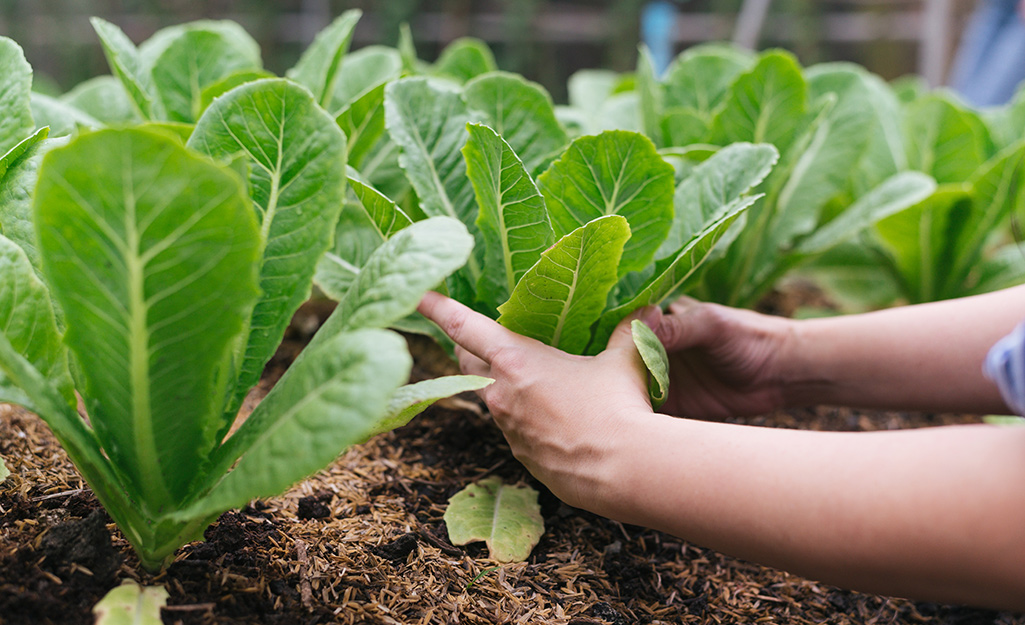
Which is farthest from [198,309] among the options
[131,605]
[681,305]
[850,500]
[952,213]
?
[952,213]

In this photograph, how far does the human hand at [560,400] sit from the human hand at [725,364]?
9.9 inches

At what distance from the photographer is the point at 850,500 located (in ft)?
2.19

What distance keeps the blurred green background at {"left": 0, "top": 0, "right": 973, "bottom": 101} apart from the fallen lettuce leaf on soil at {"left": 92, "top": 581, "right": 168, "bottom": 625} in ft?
22.3

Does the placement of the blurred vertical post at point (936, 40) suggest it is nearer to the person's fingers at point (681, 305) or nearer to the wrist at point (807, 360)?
the wrist at point (807, 360)

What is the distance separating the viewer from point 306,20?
7.11 m

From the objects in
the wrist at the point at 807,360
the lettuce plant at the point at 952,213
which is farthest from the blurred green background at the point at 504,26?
the wrist at the point at 807,360

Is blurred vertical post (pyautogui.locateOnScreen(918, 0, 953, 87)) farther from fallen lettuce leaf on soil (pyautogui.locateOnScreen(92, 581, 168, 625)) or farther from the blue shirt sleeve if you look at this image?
fallen lettuce leaf on soil (pyautogui.locateOnScreen(92, 581, 168, 625))

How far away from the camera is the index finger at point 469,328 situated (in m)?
0.88

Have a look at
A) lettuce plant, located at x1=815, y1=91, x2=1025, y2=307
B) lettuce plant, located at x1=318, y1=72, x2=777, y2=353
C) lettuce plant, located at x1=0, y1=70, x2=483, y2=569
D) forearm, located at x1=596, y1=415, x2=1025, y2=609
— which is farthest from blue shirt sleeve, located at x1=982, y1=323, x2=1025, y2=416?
lettuce plant, located at x1=815, y1=91, x2=1025, y2=307

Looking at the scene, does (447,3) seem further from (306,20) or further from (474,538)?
(474,538)

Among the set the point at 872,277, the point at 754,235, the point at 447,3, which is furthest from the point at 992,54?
the point at 447,3

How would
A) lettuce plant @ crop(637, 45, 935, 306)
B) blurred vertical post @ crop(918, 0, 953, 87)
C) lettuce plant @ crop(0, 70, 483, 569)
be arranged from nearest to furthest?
1. lettuce plant @ crop(0, 70, 483, 569)
2. lettuce plant @ crop(637, 45, 935, 306)
3. blurred vertical post @ crop(918, 0, 953, 87)

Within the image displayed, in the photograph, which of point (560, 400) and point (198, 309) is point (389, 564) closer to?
point (560, 400)

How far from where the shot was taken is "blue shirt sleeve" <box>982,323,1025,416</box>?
593mm
